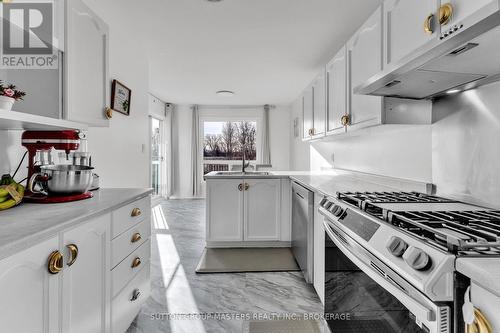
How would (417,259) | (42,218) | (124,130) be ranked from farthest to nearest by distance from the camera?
(124,130), (42,218), (417,259)

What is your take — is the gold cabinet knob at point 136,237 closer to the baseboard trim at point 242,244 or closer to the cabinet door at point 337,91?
the baseboard trim at point 242,244

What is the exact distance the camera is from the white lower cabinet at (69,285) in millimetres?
795

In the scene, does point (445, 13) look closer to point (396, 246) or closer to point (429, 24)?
point (429, 24)

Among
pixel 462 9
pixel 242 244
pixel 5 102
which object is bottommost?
pixel 242 244

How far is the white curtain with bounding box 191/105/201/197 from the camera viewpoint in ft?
21.5

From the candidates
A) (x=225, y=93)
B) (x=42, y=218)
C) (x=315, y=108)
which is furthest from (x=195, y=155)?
(x=42, y=218)

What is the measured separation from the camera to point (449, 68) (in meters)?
1.14

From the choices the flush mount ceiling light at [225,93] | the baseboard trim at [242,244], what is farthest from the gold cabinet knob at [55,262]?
the flush mount ceiling light at [225,93]

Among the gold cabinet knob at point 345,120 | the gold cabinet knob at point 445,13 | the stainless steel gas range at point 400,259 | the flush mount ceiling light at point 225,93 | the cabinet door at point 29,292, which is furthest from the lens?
the flush mount ceiling light at point 225,93

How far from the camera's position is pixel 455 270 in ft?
2.07

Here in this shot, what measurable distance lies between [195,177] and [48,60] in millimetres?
5288

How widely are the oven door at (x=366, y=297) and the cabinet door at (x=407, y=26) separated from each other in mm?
854

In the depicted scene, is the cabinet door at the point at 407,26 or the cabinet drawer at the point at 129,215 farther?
the cabinet drawer at the point at 129,215

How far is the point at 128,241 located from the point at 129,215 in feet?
0.48
